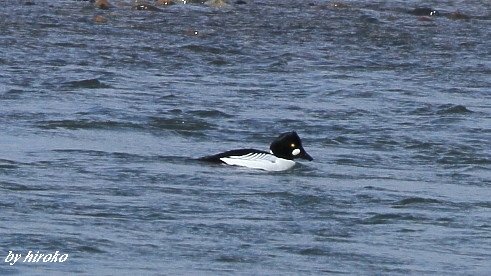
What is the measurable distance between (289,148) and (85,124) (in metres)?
2.51

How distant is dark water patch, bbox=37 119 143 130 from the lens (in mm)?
15666

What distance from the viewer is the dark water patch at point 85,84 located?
18625mm

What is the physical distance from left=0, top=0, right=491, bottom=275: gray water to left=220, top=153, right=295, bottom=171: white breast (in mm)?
136

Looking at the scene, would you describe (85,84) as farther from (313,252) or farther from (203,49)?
(313,252)

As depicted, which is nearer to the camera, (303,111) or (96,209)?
(96,209)

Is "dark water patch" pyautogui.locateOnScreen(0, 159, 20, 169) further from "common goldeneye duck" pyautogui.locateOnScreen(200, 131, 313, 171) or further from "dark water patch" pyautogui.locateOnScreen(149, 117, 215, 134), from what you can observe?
"dark water patch" pyautogui.locateOnScreen(149, 117, 215, 134)

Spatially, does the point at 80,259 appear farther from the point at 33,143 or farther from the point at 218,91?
Result: the point at 218,91

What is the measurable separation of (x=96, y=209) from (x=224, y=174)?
2.17 metres

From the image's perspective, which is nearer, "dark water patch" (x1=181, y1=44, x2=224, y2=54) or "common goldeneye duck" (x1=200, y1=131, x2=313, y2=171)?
"common goldeneye duck" (x1=200, y1=131, x2=313, y2=171)

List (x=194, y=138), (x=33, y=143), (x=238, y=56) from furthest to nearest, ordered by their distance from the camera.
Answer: (x=238, y=56), (x=194, y=138), (x=33, y=143)

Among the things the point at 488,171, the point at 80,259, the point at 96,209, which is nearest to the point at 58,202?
the point at 96,209

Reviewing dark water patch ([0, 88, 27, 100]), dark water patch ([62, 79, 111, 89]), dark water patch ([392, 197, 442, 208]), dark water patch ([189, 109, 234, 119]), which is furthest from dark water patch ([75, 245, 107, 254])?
dark water patch ([62, 79, 111, 89])

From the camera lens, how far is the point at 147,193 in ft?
40.2

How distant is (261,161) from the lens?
45.8ft
